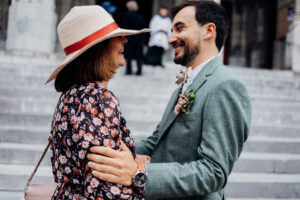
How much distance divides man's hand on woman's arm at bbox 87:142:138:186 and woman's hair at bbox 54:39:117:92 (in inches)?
14.1

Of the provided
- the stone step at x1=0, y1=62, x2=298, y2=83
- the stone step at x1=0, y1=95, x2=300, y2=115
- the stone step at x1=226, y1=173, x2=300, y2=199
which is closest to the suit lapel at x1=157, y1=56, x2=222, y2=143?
the stone step at x1=226, y1=173, x2=300, y2=199

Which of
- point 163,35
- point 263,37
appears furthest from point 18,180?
point 263,37

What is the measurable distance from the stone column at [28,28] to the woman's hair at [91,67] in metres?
7.88

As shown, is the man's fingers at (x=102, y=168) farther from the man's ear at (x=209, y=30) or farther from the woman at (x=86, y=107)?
the man's ear at (x=209, y=30)

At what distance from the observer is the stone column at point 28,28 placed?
8.60 m

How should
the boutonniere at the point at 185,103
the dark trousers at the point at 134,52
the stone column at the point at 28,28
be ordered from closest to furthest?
the boutonniere at the point at 185,103 < the dark trousers at the point at 134,52 < the stone column at the point at 28,28

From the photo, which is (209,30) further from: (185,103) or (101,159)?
(101,159)

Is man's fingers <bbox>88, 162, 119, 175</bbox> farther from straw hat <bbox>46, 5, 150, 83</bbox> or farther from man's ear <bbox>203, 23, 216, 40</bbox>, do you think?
man's ear <bbox>203, 23, 216, 40</bbox>

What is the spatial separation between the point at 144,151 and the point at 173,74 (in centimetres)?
612

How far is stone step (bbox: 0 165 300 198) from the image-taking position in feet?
11.5

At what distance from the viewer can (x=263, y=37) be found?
1447 centimetres

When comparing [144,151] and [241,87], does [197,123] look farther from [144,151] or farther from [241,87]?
[144,151]

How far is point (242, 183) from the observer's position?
3629mm

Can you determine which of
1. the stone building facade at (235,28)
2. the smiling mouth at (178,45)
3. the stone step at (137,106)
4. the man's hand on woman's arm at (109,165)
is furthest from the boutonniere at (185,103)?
the stone building facade at (235,28)
